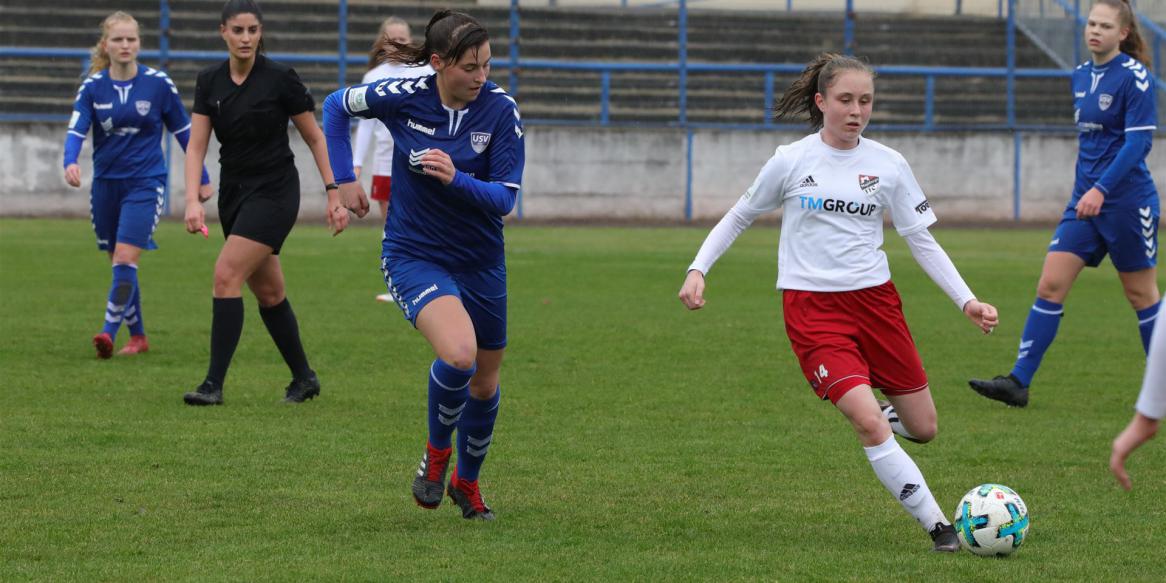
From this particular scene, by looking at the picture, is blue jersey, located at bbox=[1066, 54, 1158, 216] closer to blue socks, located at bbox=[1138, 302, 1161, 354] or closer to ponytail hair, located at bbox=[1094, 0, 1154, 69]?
ponytail hair, located at bbox=[1094, 0, 1154, 69]

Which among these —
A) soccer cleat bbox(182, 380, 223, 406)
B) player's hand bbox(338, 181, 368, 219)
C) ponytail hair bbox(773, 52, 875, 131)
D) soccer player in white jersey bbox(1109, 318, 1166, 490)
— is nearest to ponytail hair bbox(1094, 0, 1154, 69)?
ponytail hair bbox(773, 52, 875, 131)

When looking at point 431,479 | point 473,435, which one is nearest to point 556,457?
point 473,435

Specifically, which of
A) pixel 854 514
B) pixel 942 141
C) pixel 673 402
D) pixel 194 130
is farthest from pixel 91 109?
pixel 942 141

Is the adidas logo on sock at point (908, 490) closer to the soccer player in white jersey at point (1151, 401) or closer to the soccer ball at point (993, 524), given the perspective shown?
the soccer ball at point (993, 524)

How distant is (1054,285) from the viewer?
904 cm

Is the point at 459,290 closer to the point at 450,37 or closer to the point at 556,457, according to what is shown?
the point at 450,37

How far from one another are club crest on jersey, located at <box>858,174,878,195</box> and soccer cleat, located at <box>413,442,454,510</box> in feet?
5.88

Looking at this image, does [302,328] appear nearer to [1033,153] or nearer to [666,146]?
[666,146]

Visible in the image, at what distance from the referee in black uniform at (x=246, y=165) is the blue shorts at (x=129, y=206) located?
6.10 ft

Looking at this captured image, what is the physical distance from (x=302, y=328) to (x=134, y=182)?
1980mm

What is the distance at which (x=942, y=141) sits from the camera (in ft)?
86.8

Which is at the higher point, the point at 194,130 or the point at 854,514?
the point at 194,130

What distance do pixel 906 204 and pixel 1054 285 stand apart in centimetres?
357

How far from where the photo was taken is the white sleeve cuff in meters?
5.65
